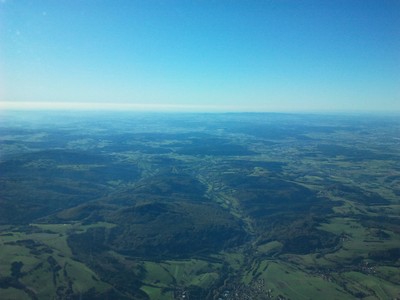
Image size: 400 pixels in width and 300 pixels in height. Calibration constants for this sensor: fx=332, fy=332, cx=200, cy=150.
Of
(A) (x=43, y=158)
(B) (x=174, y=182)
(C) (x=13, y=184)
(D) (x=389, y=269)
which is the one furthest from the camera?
(A) (x=43, y=158)

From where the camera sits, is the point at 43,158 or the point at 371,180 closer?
the point at 371,180

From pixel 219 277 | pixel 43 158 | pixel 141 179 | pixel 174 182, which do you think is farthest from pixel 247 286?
pixel 43 158

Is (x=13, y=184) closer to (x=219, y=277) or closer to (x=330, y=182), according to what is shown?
(x=219, y=277)

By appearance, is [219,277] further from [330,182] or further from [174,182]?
[330,182]

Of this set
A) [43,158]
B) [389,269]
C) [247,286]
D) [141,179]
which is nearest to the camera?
[247,286]

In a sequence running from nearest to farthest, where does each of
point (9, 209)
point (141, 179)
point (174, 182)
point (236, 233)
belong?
point (236, 233) < point (9, 209) < point (174, 182) < point (141, 179)

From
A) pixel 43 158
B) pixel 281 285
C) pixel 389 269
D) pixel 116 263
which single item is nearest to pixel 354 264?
pixel 389 269

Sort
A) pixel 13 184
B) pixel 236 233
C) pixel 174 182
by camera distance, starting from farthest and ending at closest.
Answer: pixel 174 182, pixel 13 184, pixel 236 233
